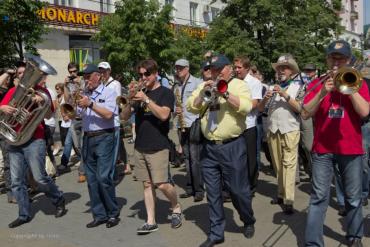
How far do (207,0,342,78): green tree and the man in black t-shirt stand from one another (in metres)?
14.8

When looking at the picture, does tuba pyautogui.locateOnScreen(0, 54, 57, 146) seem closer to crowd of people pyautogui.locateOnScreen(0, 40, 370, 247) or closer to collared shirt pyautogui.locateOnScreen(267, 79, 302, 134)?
crowd of people pyautogui.locateOnScreen(0, 40, 370, 247)

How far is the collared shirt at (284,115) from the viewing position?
5797 mm

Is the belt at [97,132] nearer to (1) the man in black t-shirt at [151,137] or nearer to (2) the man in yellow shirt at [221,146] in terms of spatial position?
(1) the man in black t-shirt at [151,137]

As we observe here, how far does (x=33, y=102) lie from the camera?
5.77m

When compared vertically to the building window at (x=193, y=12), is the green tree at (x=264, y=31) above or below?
below

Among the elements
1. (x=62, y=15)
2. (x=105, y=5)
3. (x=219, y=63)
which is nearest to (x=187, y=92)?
(x=219, y=63)

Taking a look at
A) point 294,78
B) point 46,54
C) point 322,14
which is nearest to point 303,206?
point 294,78

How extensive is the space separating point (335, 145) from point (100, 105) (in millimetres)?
2639

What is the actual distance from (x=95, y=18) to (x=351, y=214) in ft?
70.5

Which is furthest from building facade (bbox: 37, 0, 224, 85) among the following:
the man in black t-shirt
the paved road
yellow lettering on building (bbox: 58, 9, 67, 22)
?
the man in black t-shirt

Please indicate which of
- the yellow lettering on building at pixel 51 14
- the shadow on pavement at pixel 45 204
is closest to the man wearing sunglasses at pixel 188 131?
the shadow on pavement at pixel 45 204

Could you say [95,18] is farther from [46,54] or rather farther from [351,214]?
[351,214]

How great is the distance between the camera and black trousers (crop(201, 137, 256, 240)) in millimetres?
4742

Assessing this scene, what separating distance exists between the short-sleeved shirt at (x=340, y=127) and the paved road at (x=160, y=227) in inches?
41.0
